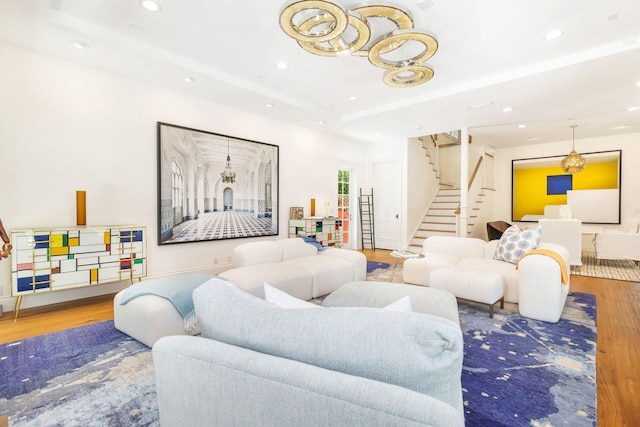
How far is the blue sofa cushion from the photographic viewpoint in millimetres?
724

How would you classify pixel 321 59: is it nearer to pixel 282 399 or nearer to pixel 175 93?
pixel 175 93

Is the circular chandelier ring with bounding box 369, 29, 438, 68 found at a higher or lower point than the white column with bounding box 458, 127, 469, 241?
higher

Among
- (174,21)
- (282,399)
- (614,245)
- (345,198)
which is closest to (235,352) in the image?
(282,399)

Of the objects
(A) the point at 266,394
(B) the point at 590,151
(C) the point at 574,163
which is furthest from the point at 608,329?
(B) the point at 590,151

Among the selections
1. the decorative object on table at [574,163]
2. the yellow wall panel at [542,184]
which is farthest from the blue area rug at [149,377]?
the yellow wall panel at [542,184]

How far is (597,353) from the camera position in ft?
7.79

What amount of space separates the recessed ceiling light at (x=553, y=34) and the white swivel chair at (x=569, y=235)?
399cm

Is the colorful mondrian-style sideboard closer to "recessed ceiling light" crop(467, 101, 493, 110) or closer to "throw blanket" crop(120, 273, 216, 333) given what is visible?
"throw blanket" crop(120, 273, 216, 333)

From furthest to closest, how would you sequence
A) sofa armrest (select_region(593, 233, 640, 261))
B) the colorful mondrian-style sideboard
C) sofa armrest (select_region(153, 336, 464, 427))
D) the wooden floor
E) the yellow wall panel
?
the yellow wall panel < sofa armrest (select_region(593, 233, 640, 261)) < the colorful mondrian-style sideboard < the wooden floor < sofa armrest (select_region(153, 336, 464, 427))

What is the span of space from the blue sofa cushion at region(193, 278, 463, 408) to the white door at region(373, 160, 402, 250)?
671 cm

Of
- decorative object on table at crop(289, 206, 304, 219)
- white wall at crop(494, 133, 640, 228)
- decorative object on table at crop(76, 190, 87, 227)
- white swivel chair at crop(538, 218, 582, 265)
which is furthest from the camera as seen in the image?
white wall at crop(494, 133, 640, 228)

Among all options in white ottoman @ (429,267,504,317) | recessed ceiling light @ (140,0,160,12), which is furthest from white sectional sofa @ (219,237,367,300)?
recessed ceiling light @ (140,0,160,12)

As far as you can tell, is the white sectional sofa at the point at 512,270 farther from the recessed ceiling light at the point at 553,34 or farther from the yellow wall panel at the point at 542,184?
the yellow wall panel at the point at 542,184

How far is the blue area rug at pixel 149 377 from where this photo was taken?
164 centimetres
